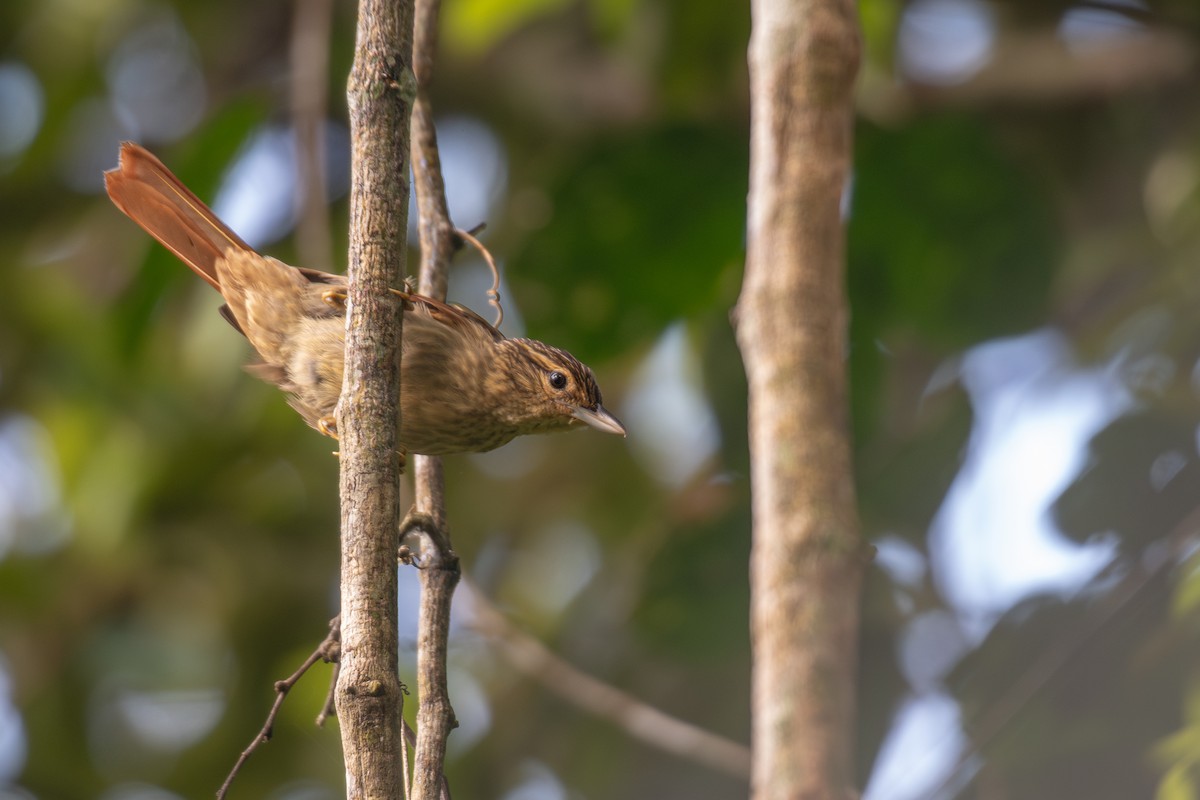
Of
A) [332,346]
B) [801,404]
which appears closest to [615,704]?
[801,404]

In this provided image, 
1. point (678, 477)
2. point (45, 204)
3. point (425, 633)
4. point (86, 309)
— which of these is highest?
point (45, 204)

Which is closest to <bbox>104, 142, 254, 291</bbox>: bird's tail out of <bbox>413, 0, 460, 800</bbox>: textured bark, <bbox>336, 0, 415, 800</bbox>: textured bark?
<bbox>413, 0, 460, 800</bbox>: textured bark

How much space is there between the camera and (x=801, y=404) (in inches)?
91.9

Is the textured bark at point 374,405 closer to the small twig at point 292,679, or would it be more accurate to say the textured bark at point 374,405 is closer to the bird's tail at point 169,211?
the small twig at point 292,679

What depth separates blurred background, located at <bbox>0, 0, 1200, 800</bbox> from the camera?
2863 mm

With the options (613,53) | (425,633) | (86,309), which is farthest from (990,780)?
(86,309)

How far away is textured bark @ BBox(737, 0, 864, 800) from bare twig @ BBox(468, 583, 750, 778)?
0.69 meters

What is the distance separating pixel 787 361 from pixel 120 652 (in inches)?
144

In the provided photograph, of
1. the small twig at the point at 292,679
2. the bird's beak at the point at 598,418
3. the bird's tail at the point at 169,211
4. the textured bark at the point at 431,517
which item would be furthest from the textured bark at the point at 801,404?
the bird's tail at the point at 169,211

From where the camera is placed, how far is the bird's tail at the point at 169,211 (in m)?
2.27

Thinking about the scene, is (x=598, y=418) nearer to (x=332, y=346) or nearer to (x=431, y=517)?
(x=332, y=346)

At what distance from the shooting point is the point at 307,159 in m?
3.91

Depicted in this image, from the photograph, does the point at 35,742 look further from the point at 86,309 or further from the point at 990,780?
the point at 990,780

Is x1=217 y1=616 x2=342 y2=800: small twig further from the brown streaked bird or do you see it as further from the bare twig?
the bare twig
